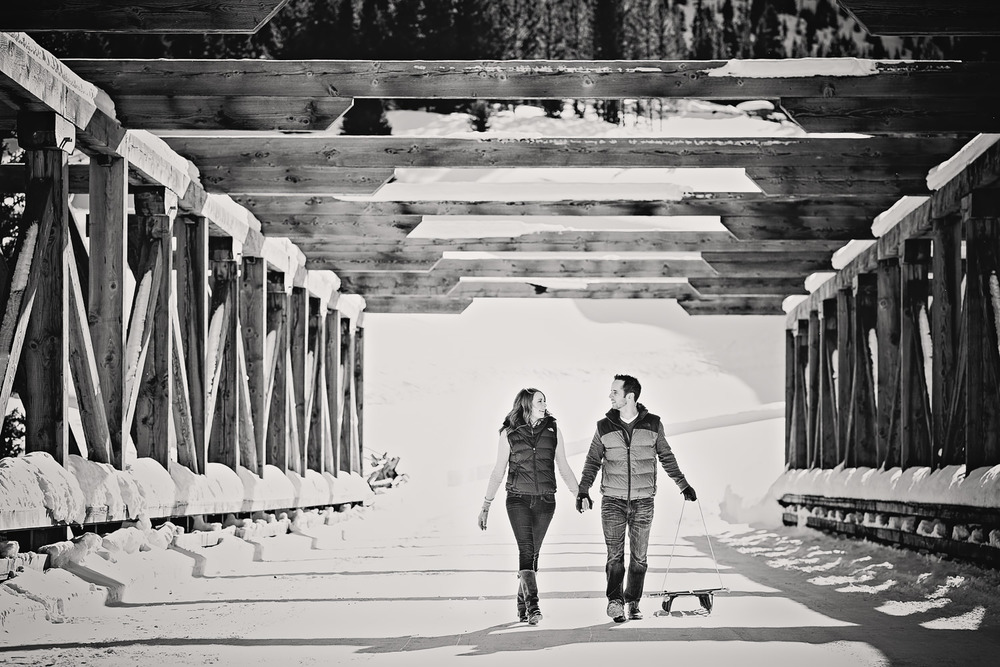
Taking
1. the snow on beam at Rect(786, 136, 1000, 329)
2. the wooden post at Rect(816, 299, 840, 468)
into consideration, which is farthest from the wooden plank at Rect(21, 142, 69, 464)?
the wooden post at Rect(816, 299, 840, 468)

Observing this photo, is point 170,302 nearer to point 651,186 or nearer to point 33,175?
point 33,175

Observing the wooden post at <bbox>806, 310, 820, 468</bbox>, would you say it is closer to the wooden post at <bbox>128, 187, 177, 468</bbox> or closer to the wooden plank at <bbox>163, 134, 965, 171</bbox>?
the wooden plank at <bbox>163, 134, 965, 171</bbox>

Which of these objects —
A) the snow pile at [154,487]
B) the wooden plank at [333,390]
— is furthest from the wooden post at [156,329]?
the wooden plank at [333,390]

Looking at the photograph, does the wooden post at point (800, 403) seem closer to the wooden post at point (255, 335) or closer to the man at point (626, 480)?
the wooden post at point (255, 335)

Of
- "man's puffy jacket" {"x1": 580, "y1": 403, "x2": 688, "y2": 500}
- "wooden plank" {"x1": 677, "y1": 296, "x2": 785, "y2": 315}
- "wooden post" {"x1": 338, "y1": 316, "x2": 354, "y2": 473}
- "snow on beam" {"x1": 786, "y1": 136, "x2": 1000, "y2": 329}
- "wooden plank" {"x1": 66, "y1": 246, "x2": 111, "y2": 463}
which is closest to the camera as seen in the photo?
"man's puffy jacket" {"x1": 580, "y1": 403, "x2": 688, "y2": 500}

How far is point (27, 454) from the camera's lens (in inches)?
323

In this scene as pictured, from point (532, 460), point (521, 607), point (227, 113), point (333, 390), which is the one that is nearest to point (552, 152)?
point (227, 113)

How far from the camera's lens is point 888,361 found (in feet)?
48.8

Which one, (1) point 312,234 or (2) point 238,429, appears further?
(1) point 312,234

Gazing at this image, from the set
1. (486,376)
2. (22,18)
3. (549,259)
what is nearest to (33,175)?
(22,18)

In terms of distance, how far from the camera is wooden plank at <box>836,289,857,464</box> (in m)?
17.6

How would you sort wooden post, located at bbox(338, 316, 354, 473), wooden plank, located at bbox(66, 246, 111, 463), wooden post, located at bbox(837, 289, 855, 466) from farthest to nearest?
wooden post, located at bbox(338, 316, 354, 473) → wooden post, located at bbox(837, 289, 855, 466) → wooden plank, located at bbox(66, 246, 111, 463)

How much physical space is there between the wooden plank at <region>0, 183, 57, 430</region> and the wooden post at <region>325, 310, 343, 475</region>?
43.9 ft

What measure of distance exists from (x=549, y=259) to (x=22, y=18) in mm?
12369
